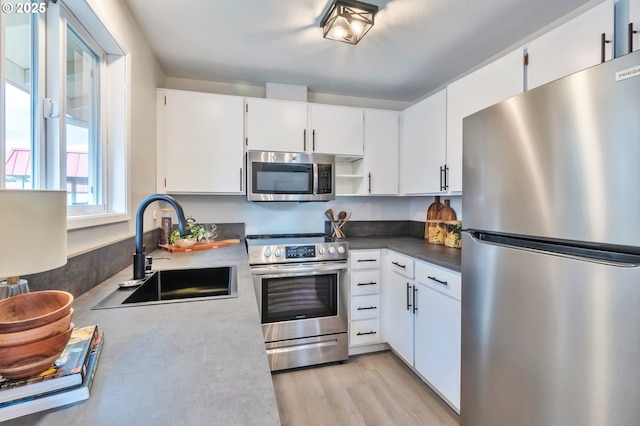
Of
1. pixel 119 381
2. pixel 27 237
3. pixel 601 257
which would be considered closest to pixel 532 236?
pixel 601 257

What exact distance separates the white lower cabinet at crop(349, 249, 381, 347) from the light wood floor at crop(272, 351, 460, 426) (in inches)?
7.8

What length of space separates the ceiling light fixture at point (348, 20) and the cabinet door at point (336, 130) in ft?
2.63

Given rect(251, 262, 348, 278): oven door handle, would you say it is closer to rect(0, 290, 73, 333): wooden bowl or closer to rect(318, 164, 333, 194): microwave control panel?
rect(318, 164, 333, 194): microwave control panel

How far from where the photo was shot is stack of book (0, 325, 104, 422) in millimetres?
463

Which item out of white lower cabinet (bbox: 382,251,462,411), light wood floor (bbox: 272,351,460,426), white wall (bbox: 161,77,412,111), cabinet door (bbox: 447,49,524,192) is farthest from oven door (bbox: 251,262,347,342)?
white wall (bbox: 161,77,412,111)

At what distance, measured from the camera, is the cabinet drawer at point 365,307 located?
2344mm

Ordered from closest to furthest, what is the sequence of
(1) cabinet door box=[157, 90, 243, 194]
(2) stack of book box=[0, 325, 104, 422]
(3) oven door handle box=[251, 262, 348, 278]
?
1. (2) stack of book box=[0, 325, 104, 422]
2. (3) oven door handle box=[251, 262, 348, 278]
3. (1) cabinet door box=[157, 90, 243, 194]

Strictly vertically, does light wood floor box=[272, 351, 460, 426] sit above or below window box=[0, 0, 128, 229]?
below

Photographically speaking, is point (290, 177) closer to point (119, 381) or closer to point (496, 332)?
point (496, 332)

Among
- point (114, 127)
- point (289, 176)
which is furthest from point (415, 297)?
point (114, 127)

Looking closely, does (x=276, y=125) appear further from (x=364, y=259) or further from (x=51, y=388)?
(x=51, y=388)

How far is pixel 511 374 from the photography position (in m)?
1.11

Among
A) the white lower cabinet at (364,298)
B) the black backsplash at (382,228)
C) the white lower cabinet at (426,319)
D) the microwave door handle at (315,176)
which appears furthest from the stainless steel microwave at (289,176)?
the white lower cabinet at (426,319)

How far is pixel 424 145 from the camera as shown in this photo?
240 centimetres
